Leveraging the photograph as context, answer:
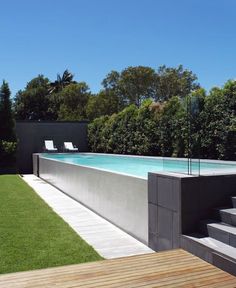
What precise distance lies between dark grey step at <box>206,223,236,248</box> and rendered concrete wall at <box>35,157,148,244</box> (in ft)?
4.52

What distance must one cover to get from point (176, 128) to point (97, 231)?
7.01 metres

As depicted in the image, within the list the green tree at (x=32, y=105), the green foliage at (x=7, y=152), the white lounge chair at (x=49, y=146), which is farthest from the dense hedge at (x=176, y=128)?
the green tree at (x=32, y=105)

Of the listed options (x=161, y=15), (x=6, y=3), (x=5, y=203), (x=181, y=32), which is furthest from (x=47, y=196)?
(x=181, y=32)

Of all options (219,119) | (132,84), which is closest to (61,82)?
(132,84)

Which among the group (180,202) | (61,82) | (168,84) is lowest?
(180,202)

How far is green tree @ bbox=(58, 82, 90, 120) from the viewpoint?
37188 millimetres

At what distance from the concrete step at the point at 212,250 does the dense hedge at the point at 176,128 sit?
140cm

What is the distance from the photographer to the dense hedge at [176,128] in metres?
6.55

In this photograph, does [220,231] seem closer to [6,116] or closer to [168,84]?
[6,116]

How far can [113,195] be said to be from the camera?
7359 millimetres

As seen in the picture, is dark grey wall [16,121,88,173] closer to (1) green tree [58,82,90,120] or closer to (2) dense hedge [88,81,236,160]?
(2) dense hedge [88,81,236,160]

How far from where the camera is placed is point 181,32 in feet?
66.7

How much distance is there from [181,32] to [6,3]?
10.3 m

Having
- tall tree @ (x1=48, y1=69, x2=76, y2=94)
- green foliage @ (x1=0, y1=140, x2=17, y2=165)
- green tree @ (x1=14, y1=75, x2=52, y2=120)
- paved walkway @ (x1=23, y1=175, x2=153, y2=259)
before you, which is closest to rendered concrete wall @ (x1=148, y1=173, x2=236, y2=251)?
paved walkway @ (x1=23, y1=175, x2=153, y2=259)
